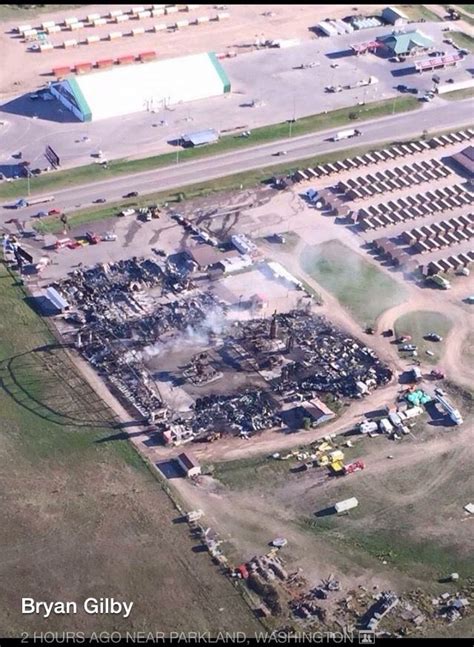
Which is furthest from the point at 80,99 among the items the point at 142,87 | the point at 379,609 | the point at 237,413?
the point at 379,609

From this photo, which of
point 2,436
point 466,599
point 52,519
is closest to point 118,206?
point 2,436

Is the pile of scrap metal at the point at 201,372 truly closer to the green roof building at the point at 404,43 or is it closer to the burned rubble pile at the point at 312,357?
the burned rubble pile at the point at 312,357

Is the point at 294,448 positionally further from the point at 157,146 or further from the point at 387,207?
the point at 157,146

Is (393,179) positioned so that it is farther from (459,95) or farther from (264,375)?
(264,375)

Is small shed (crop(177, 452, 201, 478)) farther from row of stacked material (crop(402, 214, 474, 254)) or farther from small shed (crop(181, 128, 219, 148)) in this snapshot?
small shed (crop(181, 128, 219, 148))

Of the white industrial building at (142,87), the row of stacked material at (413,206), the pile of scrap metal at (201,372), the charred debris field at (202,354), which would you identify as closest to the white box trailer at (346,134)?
the row of stacked material at (413,206)

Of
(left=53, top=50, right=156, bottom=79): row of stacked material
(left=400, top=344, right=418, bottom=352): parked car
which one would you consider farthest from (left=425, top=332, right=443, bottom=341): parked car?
(left=53, top=50, right=156, bottom=79): row of stacked material
